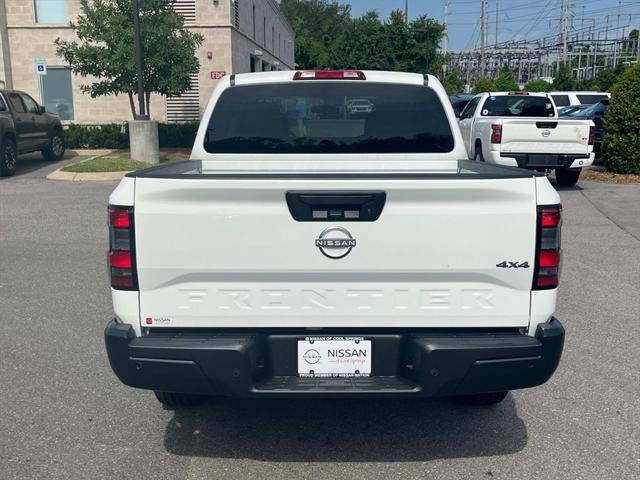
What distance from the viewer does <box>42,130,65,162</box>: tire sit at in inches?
758

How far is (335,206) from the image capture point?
3096mm

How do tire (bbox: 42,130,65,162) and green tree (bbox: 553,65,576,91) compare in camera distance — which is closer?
tire (bbox: 42,130,65,162)

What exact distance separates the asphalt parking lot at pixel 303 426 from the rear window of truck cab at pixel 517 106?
34.1ft

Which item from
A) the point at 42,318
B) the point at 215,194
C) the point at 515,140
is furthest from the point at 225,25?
the point at 215,194

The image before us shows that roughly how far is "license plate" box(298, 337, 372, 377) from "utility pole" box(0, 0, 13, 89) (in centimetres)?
2618

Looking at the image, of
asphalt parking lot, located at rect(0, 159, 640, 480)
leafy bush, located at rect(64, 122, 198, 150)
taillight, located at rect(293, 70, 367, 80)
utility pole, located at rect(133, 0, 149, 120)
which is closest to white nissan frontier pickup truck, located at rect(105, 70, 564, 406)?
asphalt parking lot, located at rect(0, 159, 640, 480)

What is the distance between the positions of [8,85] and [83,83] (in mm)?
2821

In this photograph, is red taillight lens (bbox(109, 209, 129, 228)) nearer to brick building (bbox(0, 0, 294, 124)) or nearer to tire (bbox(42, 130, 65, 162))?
tire (bbox(42, 130, 65, 162))

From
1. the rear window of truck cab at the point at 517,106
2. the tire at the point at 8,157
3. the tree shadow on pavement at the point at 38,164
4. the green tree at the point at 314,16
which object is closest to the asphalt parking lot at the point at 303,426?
the rear window of truck cab at the point at 517,106

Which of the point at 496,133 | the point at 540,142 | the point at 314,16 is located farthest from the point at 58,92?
the point at 314,16

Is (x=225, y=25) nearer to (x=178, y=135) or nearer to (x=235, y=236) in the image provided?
(x=178, y=135)

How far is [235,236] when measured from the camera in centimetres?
309

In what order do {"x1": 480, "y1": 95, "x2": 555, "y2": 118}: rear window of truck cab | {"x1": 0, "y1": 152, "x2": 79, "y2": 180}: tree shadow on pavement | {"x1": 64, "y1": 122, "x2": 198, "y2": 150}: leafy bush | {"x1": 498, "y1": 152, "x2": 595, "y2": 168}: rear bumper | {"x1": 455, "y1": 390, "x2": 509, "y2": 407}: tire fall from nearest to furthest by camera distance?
{"x1": 455, "y1": 390, "x2": 509, "y2": 407}: tire
{"x1": 498, "y1": 152, "x2": 595, "y2": 168}: rear bumper
{"x1": 480, "y1": 95, "x2": 555, "y2": 118}: rear window of truck cab
{"x1": 0, "y1": 152, "x2": 79, "y2": 180}: tree shadow on pavement
{"x1": 64, "y1": 122, "x2": 198, "y2": 150}: leafy bush

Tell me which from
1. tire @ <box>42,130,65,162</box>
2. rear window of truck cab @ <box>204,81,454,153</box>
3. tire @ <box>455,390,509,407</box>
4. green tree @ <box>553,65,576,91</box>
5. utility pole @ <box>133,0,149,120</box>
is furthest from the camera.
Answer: green tree @ <box>553,65,576,91</box>
